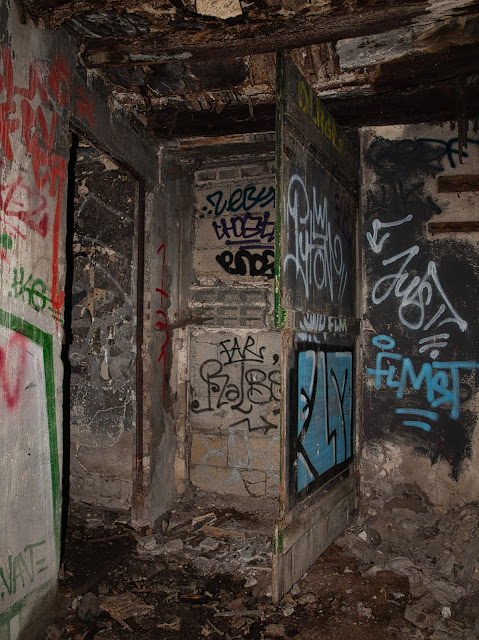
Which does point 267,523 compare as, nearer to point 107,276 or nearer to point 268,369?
point 268,369

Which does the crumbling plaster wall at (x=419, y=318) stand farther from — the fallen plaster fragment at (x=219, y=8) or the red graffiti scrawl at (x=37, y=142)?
the red graffiti scrawl at (x=37, y=142)

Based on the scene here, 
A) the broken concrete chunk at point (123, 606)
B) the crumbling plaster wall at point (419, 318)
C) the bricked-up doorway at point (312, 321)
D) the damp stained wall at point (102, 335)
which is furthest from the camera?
the damp stained wall at point (102, 335)

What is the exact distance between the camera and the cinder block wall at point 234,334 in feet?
16.7

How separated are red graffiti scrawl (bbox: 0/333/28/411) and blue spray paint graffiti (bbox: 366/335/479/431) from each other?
2937mm

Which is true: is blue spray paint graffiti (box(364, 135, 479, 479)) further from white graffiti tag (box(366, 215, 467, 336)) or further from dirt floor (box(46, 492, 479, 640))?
dirt floor (box(46, 492, 479, 640))

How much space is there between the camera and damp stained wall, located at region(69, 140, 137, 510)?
4.71 metres

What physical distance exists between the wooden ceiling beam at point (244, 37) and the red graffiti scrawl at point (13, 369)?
2012 mm

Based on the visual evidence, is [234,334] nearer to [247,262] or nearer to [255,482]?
[247,262]

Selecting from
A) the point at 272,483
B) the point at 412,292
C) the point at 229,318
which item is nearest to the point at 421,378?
the point at 412,292

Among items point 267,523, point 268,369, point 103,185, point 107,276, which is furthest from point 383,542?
point 103,185

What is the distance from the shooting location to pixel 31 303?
9.46 ft

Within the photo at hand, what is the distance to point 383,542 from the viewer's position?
4141 mm

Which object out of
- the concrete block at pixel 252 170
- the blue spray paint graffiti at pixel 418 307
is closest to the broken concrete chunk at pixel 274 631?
the blue spray paint graffiti at pixel 418 307

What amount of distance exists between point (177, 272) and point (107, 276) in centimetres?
75
